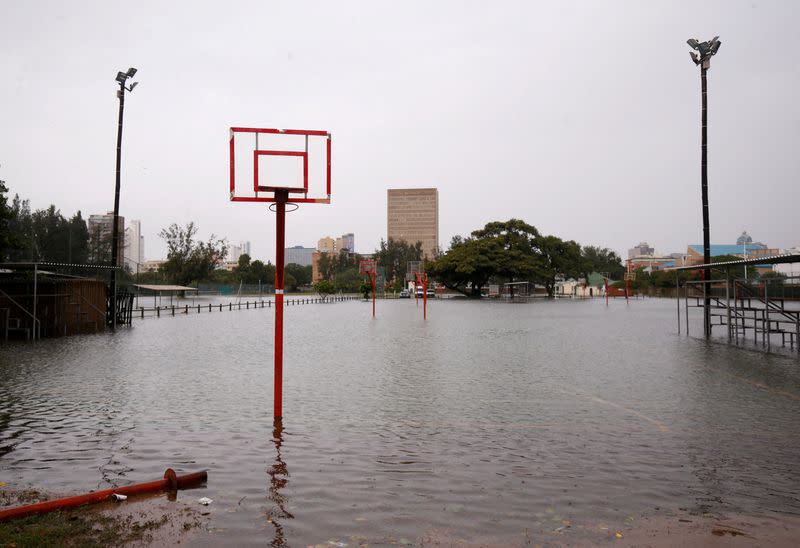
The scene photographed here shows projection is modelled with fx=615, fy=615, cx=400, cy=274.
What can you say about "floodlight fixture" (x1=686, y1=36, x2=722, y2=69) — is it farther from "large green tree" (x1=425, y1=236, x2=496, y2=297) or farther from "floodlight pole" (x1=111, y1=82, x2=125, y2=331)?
"large green tree" (x1=425, y1=236, x2=496, y2=297)

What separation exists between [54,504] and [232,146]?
4.38 meters

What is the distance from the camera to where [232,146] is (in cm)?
737

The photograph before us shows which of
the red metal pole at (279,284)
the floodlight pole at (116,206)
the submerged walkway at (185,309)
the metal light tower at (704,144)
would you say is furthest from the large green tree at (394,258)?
the red metal pole at (279,284)

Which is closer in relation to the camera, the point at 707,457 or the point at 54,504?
the point at 54,504

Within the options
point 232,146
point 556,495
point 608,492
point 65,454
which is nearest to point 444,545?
point 556,495

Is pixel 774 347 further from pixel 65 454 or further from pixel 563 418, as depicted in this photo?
pixel 65 454

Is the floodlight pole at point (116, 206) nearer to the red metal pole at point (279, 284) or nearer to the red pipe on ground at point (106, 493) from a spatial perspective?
the red metal pole at point (279, 284)

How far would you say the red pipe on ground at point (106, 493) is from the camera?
4.24 meters

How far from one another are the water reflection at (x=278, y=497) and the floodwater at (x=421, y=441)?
0.02m

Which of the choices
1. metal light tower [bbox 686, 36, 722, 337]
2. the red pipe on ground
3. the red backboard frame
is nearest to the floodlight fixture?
metal light tower [bbox 686, 36, 722, 337]

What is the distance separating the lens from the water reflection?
420cm

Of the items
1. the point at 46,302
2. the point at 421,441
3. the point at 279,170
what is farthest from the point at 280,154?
the point at 46,302

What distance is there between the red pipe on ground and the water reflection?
0.62 m

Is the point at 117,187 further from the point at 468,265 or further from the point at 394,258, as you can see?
the point at 394,258
